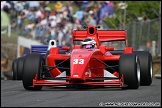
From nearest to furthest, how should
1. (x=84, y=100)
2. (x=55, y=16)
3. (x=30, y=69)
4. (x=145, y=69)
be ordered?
(x=84, y=100) < (x=30, y=69) < (x=145, y=69) < (x=55, y=16)

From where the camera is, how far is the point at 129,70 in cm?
1239

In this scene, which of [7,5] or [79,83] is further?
[7,5]

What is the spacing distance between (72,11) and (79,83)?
2962 centimetres

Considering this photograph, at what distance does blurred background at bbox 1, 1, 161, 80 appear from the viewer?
35281 millimetres

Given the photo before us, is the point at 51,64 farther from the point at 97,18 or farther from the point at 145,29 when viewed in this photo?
the point at 97,18

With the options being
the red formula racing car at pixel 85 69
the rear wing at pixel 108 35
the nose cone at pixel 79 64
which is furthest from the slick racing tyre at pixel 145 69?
the nose cone at pixel 79 64

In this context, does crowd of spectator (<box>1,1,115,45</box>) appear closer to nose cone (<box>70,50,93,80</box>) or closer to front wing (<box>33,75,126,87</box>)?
front wing (<box>33,75,126,87</box>)

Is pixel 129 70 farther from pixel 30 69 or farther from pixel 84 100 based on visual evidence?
pixel 84 100

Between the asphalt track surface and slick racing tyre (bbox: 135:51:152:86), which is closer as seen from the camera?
the asphalt track surface

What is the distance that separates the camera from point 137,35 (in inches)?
1119

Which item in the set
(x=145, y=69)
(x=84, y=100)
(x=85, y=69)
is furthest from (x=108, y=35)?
(x=84, y=100)

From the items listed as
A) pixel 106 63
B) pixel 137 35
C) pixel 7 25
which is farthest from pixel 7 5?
pixel 106 63

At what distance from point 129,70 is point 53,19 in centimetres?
2761

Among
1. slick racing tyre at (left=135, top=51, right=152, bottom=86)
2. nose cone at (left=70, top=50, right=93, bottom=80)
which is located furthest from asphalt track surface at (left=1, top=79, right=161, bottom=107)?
slick racing tyre at (left=135, top=51, right=152, bottom=86)
